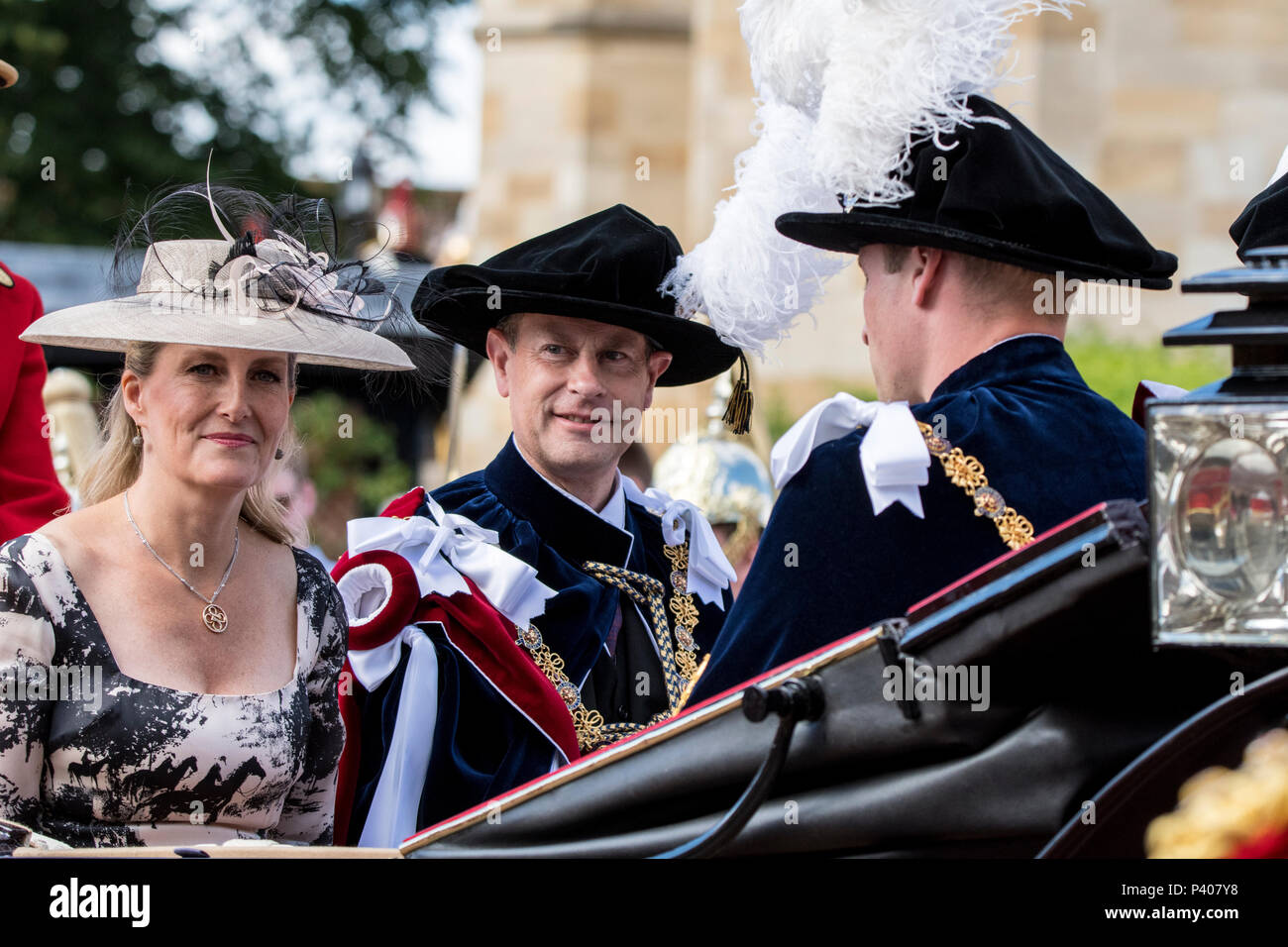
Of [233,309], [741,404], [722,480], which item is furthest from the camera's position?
[722,480]

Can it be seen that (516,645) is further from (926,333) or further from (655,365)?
(926,333)

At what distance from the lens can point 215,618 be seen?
8.65 ft

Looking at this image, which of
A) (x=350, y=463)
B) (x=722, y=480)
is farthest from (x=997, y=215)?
(x=350, y=463)

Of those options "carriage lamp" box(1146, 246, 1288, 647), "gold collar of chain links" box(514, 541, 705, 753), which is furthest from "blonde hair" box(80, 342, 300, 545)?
"carriage lamp" box(1146, 246, 1288, 647)

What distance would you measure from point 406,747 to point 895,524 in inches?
51.1

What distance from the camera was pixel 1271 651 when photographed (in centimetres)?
141

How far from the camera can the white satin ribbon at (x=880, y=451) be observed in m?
2.00

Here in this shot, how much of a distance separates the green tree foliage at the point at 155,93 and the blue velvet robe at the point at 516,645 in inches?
551

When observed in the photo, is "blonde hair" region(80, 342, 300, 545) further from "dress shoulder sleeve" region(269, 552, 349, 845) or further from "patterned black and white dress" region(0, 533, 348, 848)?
"patterned black and white dress" region(0, 533, 348, 848)

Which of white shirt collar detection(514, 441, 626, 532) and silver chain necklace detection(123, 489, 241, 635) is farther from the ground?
white shirt collar detection(514, 441, 626, 532)

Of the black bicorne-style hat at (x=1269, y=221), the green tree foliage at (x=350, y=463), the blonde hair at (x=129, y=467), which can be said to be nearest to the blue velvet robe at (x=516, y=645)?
the blonde hair at (x=129, y=467)

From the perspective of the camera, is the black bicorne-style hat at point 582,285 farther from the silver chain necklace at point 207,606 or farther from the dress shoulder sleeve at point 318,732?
the silver chain necklace at point 207,606

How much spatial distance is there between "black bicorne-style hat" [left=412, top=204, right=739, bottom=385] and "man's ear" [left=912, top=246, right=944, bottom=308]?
41.7 inches

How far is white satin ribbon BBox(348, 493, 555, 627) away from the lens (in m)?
3.11
